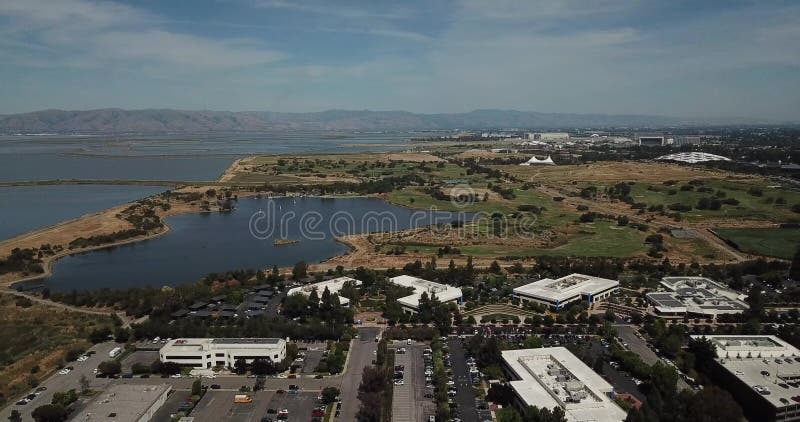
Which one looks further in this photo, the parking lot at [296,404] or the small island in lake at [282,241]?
the small island in lake at [282,241]

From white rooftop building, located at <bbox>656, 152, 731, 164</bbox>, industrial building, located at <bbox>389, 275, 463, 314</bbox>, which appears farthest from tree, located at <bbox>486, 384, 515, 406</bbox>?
white rooftop building, located at <bbox>656, 152, 731, 164</bbox>

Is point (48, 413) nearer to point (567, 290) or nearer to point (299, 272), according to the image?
point (299, 272)

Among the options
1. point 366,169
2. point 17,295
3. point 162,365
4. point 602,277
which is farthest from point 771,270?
point 366,169

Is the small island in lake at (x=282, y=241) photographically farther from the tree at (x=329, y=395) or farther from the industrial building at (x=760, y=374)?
the industrial building at (x=760, y=374)

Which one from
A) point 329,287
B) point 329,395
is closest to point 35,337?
point 329,287

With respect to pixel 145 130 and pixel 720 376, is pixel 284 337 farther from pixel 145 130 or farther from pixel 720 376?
pixel 145 130

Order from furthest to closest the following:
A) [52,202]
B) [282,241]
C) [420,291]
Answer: [52,202]
[282,241]
[420,291]

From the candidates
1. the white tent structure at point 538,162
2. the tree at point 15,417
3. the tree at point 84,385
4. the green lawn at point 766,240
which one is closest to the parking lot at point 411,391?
the tree at point 84,385
